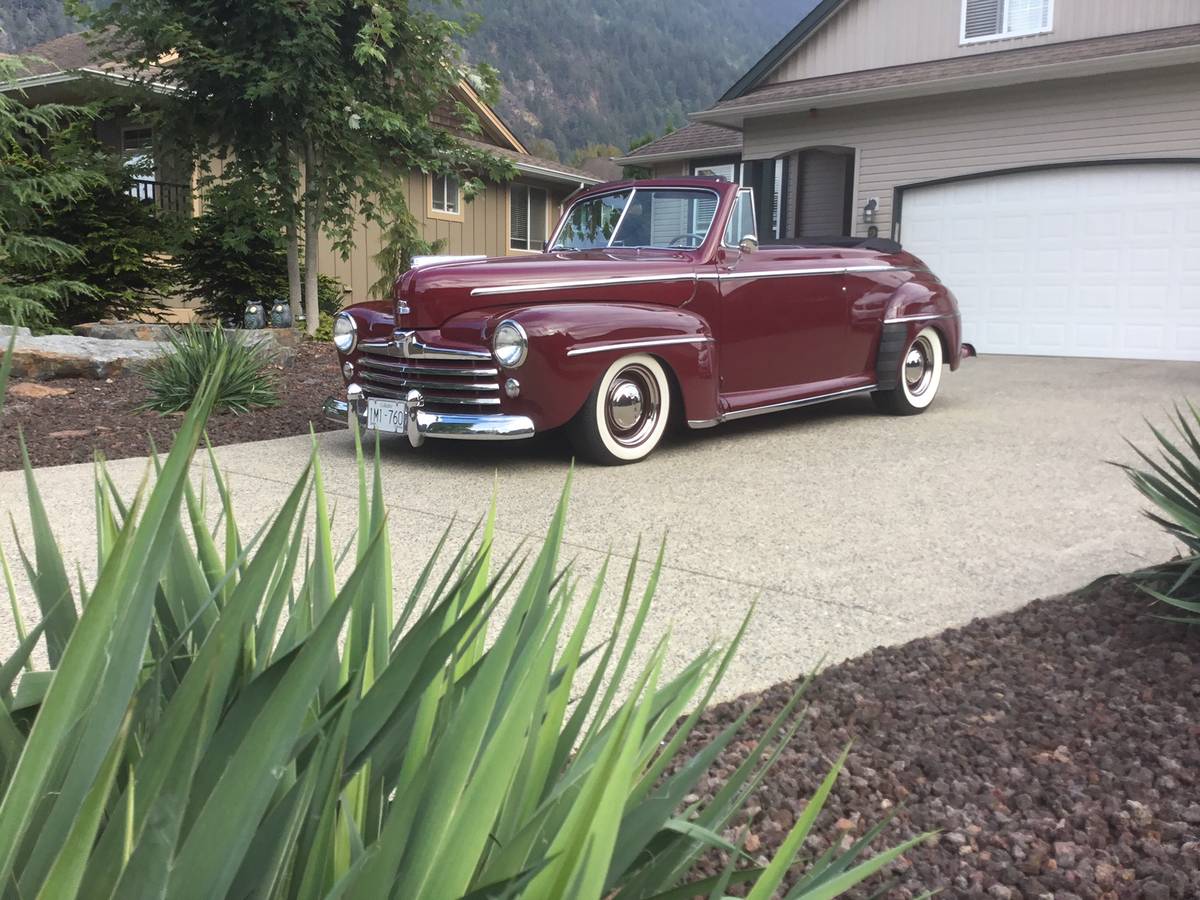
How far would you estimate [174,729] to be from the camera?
866 mm

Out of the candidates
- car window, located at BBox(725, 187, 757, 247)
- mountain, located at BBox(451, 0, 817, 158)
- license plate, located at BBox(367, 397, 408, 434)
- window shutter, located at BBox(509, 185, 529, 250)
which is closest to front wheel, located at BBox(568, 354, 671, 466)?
license plate, located at BBox(367, 397, 408, 434)

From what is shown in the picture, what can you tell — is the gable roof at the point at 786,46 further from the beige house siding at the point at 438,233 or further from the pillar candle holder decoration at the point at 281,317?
the pillar candle holder decoration at the point at 281,317

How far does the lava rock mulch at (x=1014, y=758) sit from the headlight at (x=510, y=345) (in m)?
3.14

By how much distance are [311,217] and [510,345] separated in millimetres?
7969

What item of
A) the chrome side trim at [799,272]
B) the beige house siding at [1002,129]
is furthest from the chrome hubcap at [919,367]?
the beige house siding at [1002,129]

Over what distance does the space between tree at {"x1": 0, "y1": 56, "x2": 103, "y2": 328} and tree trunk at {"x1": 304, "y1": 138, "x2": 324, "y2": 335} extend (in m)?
2.49

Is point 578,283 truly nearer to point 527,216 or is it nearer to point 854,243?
point 854,243

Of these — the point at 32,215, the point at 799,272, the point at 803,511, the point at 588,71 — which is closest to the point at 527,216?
the point at 32,215

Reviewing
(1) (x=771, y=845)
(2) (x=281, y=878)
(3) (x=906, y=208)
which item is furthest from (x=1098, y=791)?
(3) (x=906, y=208)

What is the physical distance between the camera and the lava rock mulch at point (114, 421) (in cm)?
693

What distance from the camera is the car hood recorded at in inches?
244

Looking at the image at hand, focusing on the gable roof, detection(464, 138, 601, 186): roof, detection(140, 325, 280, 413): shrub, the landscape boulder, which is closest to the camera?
detection(140, 325, 280, 413): shrub

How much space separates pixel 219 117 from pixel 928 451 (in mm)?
9262

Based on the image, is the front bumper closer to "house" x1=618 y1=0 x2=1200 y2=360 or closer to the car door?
the car door
